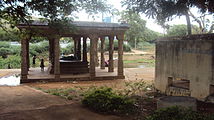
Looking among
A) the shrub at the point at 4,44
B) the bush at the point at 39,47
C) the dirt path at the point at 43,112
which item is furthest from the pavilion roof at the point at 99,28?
the shrub at the point at 4,44

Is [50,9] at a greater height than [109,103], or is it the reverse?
[50,9]

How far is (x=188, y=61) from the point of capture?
35.9 ft

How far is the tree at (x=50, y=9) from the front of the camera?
9.65 m

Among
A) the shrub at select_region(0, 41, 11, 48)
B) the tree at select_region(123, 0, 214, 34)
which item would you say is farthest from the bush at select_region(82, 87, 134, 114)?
the shrub at select_region(0, 41, 11, 48)

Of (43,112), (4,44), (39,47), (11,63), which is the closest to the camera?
(43,112)

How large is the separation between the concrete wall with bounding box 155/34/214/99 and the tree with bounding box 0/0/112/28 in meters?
3.86

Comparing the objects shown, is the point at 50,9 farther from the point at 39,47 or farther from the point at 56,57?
the point at 39,47

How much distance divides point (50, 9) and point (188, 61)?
264 inches

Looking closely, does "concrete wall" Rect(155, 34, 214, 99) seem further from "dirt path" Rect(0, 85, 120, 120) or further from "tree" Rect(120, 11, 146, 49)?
"tree" Rect(120, 11, 146, 49)

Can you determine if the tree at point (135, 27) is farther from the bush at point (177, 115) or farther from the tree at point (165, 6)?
the bush at point (177, 115)

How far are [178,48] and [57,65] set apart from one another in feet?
32.7

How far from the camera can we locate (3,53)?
124 ft

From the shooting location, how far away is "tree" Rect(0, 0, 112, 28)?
31.6 feet

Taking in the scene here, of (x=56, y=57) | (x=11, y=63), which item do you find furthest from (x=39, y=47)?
(x=56, y=57)
